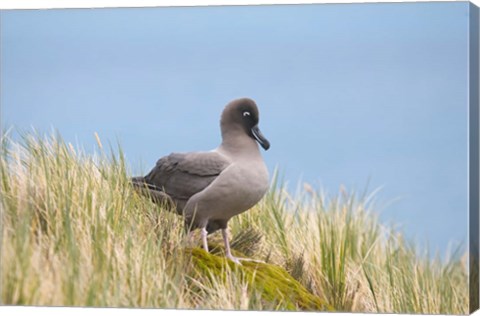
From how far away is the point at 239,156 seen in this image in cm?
1069

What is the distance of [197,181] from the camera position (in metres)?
10.7

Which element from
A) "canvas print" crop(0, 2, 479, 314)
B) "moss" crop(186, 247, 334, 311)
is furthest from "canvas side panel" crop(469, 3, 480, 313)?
"moss" crop(186, 247, 334, 311)

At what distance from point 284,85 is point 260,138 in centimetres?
46

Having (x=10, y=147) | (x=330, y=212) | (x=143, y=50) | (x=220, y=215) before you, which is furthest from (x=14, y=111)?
(x=330, y=212)

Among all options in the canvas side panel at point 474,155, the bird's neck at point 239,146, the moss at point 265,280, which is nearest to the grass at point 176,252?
the moss at point 265,280

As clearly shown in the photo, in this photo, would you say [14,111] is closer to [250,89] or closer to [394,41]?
[250,89]

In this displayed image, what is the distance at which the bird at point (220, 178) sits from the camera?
10.6m

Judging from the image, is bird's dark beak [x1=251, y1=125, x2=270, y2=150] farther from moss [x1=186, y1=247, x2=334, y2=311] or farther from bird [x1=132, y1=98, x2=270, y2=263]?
moss [x1=186, y1=247, x2=334, y2=311]

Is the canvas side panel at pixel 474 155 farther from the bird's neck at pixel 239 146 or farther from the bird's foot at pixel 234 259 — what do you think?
the bird's foot at pixel 234 259

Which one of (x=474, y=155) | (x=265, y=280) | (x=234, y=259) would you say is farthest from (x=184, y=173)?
(x=474, y=155)

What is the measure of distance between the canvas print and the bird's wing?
0.02m

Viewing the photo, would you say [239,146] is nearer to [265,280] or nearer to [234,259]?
[234,259]

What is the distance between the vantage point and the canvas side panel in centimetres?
1032

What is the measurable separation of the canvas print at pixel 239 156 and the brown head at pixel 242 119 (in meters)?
0.01
